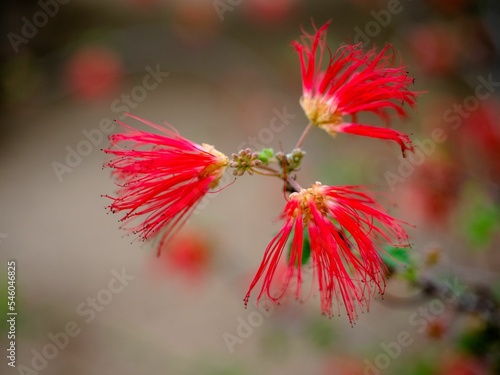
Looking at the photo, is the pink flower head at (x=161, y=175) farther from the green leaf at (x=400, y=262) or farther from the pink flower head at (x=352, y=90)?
the green leaf at (x=400, y=262)

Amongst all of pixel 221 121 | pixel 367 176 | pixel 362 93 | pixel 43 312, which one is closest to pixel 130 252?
pixel 43 312

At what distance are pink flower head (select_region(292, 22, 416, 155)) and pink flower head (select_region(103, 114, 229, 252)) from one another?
22 centimetres

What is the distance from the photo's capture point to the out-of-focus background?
1.86 metres

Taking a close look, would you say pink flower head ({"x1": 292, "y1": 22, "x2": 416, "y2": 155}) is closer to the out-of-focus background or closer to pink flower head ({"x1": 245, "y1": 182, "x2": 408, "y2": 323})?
pink flower head ({"x1": 245, "y1": 182, "x2": 408, "y2": 323})

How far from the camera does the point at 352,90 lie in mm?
861

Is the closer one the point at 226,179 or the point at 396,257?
the point at 396,257

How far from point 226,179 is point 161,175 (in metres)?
1.67

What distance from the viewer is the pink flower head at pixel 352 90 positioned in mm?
836

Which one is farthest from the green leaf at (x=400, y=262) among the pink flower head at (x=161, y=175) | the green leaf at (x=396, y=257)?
the pink flower head at (x=161, y=175)

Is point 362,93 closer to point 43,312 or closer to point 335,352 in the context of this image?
point 335,352

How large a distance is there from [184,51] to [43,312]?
1.69 meters

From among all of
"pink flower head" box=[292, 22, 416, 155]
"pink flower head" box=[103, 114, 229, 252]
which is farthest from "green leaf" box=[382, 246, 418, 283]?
"pink flower head" box=[103, 114, 229, 252]

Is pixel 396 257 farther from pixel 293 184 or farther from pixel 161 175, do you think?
pixel 161 175

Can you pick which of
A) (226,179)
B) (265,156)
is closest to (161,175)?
(265,156)
